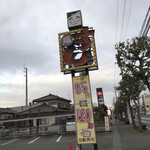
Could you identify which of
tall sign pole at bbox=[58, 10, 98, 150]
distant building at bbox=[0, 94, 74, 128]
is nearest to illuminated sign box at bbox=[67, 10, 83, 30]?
tall sign pole at bbox=[58, 10, 98, 150]

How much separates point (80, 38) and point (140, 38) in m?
6.40

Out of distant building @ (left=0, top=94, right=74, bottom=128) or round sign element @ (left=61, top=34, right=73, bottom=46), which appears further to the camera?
distant building @ (left=0, top=94, right=74, bottom=128)

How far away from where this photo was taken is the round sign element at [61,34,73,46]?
26.2 feet

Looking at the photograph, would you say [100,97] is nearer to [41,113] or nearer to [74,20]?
[41,113]

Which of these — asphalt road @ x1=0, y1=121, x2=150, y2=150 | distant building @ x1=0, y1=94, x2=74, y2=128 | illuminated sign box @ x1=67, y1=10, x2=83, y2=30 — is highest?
illuminated sign box @ x1=67, y1=10, x2=83, y2=30

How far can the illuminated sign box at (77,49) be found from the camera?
25.1 ft

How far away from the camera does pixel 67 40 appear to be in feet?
26.5

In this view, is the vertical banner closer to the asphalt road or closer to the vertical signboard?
the asphalt road

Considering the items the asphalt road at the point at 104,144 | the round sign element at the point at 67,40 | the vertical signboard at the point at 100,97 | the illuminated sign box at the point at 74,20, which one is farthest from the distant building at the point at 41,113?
the illuminated sign box at the point at 74,20

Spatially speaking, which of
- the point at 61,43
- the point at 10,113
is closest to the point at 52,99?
the point at 10,113

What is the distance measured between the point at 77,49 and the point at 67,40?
2.34 feet

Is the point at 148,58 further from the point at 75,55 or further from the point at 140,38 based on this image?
the point at 75,55

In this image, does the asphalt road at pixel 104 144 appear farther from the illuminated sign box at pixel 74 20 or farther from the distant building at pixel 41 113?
the distant building at pixel 41 113

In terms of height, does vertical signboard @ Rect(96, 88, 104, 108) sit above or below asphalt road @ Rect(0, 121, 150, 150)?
above
